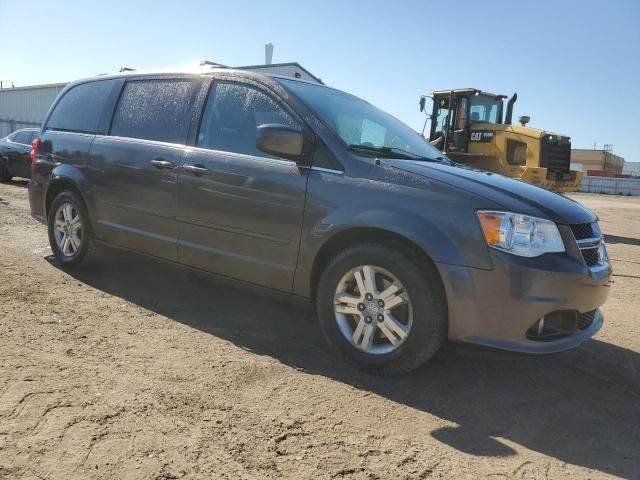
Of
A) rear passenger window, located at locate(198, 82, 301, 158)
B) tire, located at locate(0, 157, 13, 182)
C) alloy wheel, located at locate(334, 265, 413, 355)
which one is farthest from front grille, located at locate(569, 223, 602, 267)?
tire, located at locate(0, 157, 13, 182)

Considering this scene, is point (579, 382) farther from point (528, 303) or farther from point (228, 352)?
point (228, 352)

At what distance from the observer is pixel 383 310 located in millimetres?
3223

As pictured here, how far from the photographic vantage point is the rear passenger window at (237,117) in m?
3.87

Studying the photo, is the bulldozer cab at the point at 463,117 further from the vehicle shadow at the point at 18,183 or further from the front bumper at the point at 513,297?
the vehicle shadow at the point at 18,183

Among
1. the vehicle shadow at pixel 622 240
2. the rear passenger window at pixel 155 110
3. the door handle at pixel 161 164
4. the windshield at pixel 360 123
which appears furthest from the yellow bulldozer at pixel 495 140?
the door handle at pixel 161 164

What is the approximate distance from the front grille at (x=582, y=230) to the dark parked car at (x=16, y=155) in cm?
1287

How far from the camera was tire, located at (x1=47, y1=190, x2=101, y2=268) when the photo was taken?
5.07 meters

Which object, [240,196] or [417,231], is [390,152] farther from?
[240,196]

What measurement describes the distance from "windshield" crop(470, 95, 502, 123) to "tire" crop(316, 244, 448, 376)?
35.8ft

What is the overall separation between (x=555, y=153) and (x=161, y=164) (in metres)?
11.2

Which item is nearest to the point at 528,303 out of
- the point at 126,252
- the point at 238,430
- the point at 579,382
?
the point at 579,382

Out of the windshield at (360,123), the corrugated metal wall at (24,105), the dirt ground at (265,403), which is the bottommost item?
the dirt ground at (265,403)

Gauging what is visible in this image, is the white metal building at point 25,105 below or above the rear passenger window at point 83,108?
above

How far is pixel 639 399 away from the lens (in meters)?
3.22
